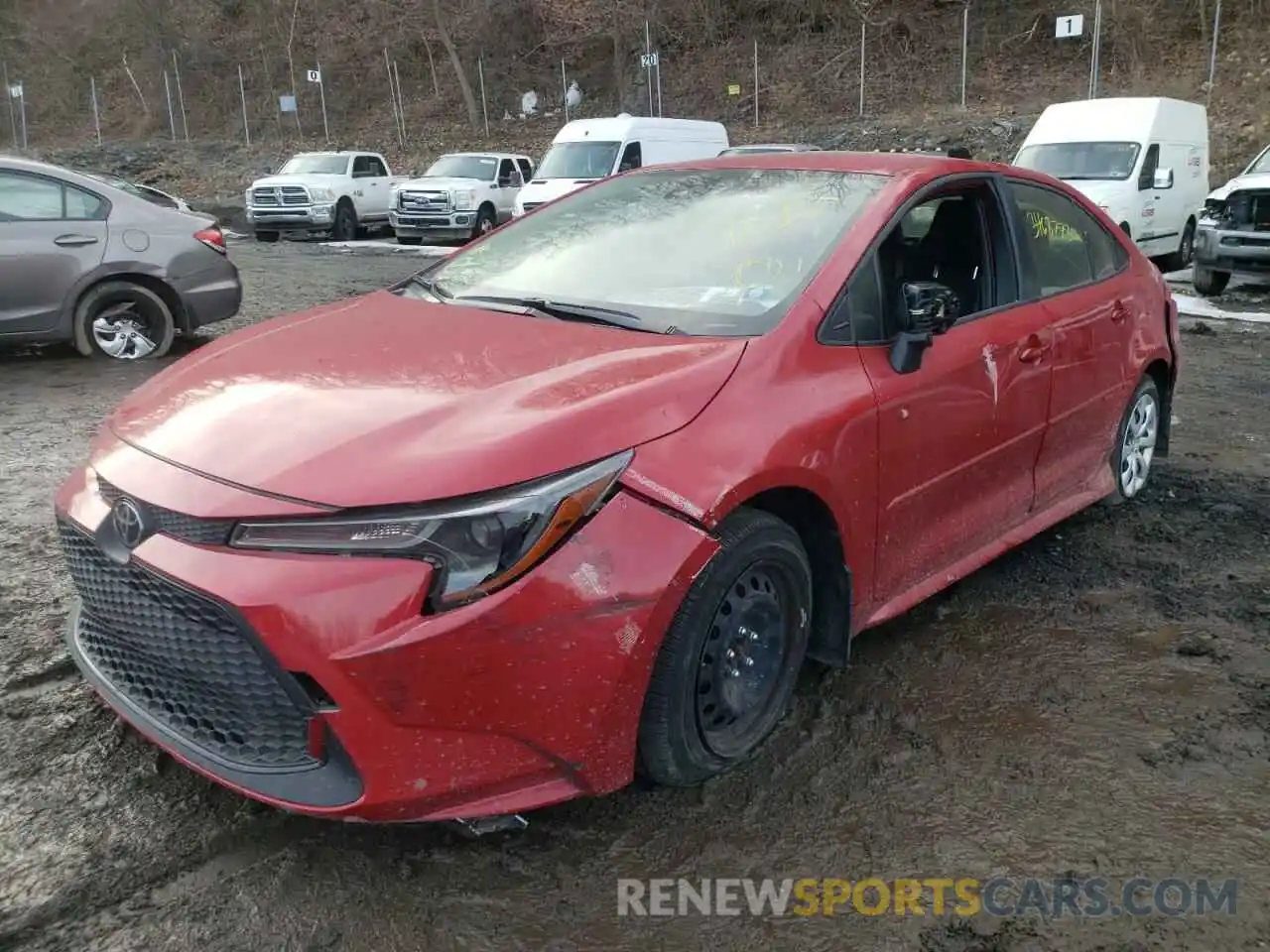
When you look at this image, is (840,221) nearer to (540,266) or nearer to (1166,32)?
(540,266)

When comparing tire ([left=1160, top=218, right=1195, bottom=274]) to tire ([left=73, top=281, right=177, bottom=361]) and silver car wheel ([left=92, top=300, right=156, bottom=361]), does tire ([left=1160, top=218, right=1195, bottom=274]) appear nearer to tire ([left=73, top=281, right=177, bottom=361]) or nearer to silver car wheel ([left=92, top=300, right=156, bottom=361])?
tire ([left=73, top=281, right=177, bottom=361])

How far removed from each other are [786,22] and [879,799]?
34.2 meters

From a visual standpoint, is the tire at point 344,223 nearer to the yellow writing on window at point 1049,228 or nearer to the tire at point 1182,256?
the tire at point 1182,256

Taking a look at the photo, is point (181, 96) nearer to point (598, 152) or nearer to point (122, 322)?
point (598, 152)

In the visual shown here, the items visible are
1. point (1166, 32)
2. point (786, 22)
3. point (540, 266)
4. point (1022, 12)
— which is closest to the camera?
point (540, 266)

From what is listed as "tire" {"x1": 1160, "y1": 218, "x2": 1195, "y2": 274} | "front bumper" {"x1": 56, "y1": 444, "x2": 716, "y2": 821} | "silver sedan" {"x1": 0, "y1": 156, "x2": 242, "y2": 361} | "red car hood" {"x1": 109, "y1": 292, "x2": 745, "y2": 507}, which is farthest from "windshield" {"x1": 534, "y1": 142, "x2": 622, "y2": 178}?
"front bumper" {"x1": 56, "y1": 444, "x2": 716, "y2": 821}

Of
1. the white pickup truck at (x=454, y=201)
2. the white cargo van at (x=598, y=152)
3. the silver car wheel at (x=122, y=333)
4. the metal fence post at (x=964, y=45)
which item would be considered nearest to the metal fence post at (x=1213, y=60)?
the metal fence post at (x=964, y=45)

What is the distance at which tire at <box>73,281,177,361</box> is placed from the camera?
8219mm

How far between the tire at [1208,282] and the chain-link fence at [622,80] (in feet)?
43.0

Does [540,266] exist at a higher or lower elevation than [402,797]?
higher

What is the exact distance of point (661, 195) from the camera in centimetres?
398

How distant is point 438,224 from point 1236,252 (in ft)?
45.8

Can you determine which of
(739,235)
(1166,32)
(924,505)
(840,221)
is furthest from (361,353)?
(1166,32)

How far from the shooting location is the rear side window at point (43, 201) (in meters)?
7.80
